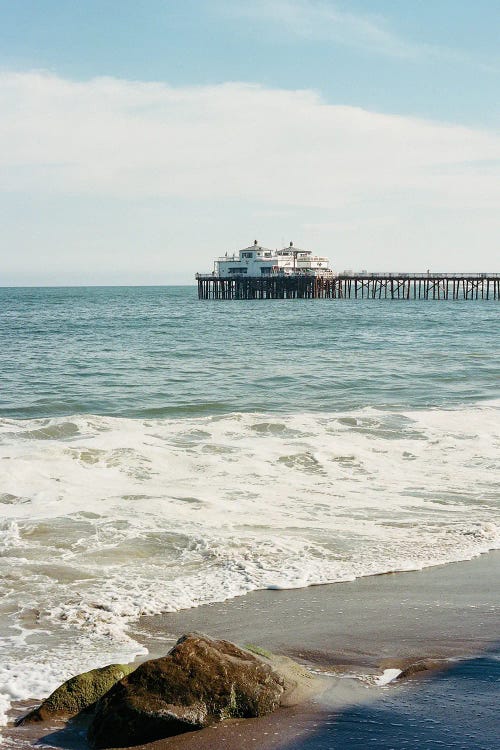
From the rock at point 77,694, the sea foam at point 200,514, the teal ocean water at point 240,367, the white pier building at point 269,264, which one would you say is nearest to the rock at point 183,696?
the rock at point 77,694

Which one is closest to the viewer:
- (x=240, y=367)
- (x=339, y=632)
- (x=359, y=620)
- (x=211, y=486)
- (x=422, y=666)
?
(x=422, y=666)

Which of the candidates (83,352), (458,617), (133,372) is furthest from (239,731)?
(83,352)

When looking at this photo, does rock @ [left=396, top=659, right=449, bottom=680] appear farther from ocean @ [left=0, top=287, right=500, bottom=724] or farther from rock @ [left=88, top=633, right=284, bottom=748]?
ocean @ [left=0, top=287, right=500, bottom=724]

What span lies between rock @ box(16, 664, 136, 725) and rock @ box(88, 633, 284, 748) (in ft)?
0.93

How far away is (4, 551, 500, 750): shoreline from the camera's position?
199 inches

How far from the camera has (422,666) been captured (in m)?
6.02

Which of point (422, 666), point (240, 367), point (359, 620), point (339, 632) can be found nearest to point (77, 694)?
point (339, 632)

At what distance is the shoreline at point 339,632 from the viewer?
5.06m

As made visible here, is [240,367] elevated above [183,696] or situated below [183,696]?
above

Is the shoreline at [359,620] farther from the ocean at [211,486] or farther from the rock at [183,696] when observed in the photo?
the rock at [183,696]

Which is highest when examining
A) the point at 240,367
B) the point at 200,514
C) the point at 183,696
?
the point at 240,367

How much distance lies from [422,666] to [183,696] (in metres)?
1.90

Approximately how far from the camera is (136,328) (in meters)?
53.9

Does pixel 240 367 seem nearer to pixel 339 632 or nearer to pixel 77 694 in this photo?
pixel 339 632
